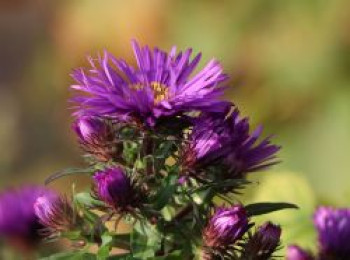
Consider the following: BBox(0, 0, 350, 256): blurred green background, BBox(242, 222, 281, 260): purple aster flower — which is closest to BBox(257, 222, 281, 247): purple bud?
BBox(242, 222, 281, 260): purple aster flower

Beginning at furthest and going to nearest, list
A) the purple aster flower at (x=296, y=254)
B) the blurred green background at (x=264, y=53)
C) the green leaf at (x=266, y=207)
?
the blurred green background at (x=264, y=53), the purple aster flower at (x=296, y=254), the green leaf at (x=266, y=207)

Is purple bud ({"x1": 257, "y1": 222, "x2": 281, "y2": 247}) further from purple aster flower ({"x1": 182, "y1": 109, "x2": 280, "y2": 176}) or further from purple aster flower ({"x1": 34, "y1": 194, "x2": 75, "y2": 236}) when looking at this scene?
purple aster flower ({"x1": 34, "y1": 194, "x2": 75, "y2": 236})

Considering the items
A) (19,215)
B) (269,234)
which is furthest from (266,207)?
(19,215)

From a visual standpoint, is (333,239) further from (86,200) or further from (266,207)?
(86,200)

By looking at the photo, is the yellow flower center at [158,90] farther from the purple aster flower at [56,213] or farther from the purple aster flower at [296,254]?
the purple aster flower at [296,254]

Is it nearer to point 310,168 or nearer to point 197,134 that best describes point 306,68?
point 310,168

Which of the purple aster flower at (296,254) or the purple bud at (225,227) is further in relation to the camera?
the purple aster flower at (296,254)

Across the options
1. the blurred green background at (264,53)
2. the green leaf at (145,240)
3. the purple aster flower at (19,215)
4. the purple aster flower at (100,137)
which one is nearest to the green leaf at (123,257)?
the green leaf at (145,240)
